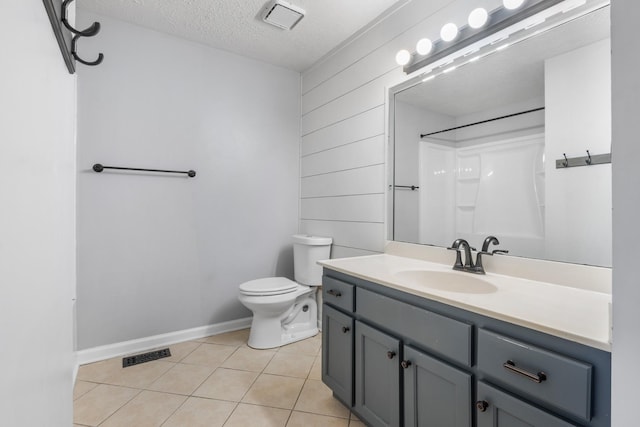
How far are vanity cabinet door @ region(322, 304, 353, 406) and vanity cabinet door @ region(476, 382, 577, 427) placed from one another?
0.66 meters

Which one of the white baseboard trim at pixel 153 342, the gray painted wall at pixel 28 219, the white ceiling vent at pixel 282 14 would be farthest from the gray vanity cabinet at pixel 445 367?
the white ceiling vent at pixel 282 14

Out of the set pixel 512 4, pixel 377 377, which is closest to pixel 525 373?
pixel 377 377

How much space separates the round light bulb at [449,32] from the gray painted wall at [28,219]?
1.62 metres

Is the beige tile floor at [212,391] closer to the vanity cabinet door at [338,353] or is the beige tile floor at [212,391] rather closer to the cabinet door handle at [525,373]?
the vanity cabinet door at [338,353]

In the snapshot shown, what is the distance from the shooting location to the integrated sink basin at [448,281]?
135 cm

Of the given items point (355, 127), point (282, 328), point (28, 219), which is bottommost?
point (282, 328)

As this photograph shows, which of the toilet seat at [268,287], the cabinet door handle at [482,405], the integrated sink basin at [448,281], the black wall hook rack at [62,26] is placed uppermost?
the black wall hook rack at [62,26]

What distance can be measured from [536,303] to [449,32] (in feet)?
4.43

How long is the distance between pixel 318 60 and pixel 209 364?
8.43ft

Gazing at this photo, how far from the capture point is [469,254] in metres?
1.47

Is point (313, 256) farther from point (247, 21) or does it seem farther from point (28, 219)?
point (28, 219)

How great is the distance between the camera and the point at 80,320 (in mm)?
2037

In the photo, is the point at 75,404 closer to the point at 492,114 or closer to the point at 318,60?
the point at 492,114

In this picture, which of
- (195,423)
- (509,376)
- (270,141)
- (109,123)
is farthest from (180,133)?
(509,376)
